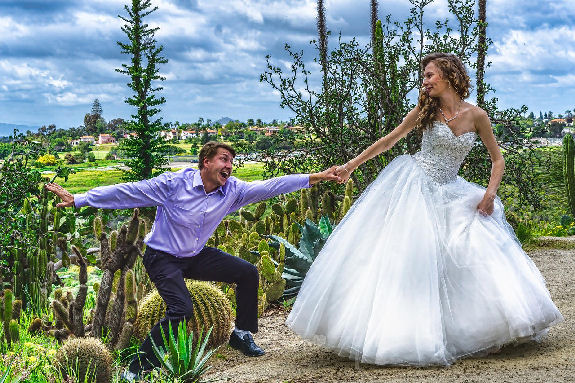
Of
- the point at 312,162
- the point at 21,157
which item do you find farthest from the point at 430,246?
the point at 312,162

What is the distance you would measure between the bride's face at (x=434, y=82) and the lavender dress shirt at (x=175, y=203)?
1722mm

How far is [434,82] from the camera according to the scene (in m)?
5.21

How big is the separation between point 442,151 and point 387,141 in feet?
1.48

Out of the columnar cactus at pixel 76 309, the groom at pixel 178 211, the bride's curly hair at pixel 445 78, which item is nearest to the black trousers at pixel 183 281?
the groom at pixel 178 211

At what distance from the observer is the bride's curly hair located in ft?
17.0

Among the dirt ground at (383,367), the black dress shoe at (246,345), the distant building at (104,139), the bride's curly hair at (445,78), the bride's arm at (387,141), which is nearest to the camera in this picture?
the dirt ground at (383,367)

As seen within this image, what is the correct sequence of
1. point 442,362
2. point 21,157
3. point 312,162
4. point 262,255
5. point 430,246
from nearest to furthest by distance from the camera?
point 442,362
point 430,246
point 262,255
point 21,157
point 312,162

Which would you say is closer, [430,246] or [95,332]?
[430,246]

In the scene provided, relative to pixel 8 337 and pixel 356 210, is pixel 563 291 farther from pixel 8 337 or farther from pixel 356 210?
pixel 8 337

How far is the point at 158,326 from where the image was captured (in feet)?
16.2

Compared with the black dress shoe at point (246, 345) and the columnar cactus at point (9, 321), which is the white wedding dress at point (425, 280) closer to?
the black dress shoe at point (246, 345)

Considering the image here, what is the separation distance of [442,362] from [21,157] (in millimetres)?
6004

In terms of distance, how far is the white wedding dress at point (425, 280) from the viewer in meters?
4.54

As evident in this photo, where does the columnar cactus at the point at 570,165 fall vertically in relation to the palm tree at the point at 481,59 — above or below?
below
